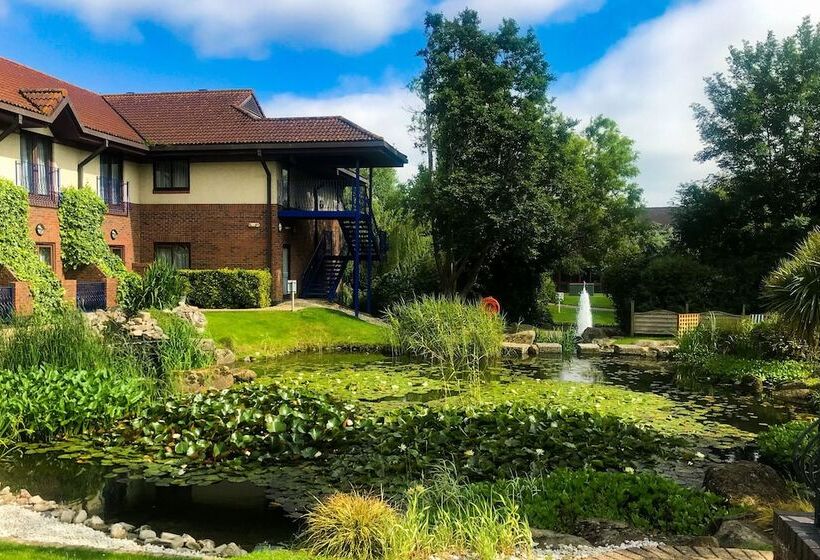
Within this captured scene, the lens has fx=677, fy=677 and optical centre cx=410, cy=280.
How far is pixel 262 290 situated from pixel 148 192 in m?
6.52

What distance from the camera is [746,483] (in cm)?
695

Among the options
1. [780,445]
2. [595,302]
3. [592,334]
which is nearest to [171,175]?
[592,334]

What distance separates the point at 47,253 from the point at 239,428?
47.1ft

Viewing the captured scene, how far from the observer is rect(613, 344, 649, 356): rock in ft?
64.5

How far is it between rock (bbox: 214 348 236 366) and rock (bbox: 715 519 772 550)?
42.2 feet

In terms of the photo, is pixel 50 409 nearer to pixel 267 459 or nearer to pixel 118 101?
pixel 267 459

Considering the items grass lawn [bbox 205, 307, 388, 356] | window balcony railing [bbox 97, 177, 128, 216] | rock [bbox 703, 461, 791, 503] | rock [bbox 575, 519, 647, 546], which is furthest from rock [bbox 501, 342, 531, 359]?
window balcony railing [bbox 97, 177, 128, 216]

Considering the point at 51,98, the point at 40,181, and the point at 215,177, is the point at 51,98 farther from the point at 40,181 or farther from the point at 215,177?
the point at 215,177

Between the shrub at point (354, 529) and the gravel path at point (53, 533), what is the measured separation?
1.12m

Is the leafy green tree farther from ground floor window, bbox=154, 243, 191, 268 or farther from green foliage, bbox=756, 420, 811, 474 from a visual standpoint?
ground floor window, bbox=154, 243, 191, 268

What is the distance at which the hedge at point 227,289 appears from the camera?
77.2 feet

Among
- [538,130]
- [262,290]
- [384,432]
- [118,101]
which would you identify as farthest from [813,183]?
[118,101]

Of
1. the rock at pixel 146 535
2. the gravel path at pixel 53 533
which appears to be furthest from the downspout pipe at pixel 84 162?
the rock at pixel 146 535

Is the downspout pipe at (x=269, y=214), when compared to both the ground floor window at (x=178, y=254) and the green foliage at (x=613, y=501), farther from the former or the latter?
the green foliage at (x=613, y=501)
